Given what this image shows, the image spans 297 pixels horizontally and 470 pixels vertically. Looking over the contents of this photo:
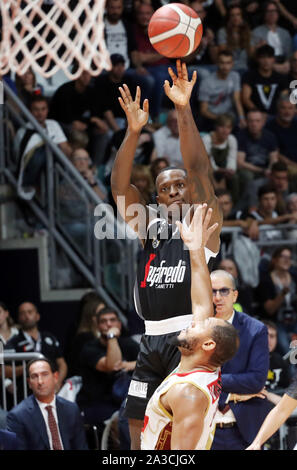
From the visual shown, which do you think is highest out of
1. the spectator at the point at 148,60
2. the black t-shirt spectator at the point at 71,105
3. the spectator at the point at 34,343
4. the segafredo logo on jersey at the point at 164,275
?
the spectator at the point at 148,60

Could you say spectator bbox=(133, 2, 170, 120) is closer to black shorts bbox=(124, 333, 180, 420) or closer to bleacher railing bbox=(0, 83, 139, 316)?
bleacher railing bbox=(0, 83, 139, 316)

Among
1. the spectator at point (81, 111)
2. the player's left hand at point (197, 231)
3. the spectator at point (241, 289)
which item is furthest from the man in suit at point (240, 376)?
the spectator at point (81, 111)

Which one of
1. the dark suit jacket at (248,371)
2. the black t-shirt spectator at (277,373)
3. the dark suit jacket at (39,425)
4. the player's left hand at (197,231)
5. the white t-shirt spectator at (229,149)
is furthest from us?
the white t-shirt spectator at (229,149)

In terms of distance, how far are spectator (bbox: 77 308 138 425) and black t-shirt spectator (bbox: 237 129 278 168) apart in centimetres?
365

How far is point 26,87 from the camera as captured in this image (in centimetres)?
1093

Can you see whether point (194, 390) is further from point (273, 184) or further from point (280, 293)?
point (273, 184)

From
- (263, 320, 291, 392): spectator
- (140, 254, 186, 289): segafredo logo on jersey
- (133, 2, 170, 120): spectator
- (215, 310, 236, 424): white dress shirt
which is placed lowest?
(215, 310, 236, 424): white dress shirt

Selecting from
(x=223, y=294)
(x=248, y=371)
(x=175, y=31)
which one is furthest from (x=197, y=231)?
(x=248, y=371)

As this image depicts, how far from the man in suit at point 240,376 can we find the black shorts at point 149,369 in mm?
774

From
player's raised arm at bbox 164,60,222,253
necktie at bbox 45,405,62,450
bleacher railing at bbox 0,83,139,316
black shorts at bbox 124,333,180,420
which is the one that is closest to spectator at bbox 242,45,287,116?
bleacher railing at bbox 0,83,139,316

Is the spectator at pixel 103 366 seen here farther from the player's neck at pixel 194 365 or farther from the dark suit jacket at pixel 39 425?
the player's neck at pixel 194 365

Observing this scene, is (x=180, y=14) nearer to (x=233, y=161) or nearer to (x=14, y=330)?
(x=14, y=330)

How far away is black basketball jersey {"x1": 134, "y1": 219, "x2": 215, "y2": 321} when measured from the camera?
5.39 metres

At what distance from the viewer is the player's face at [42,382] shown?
7.21 m
